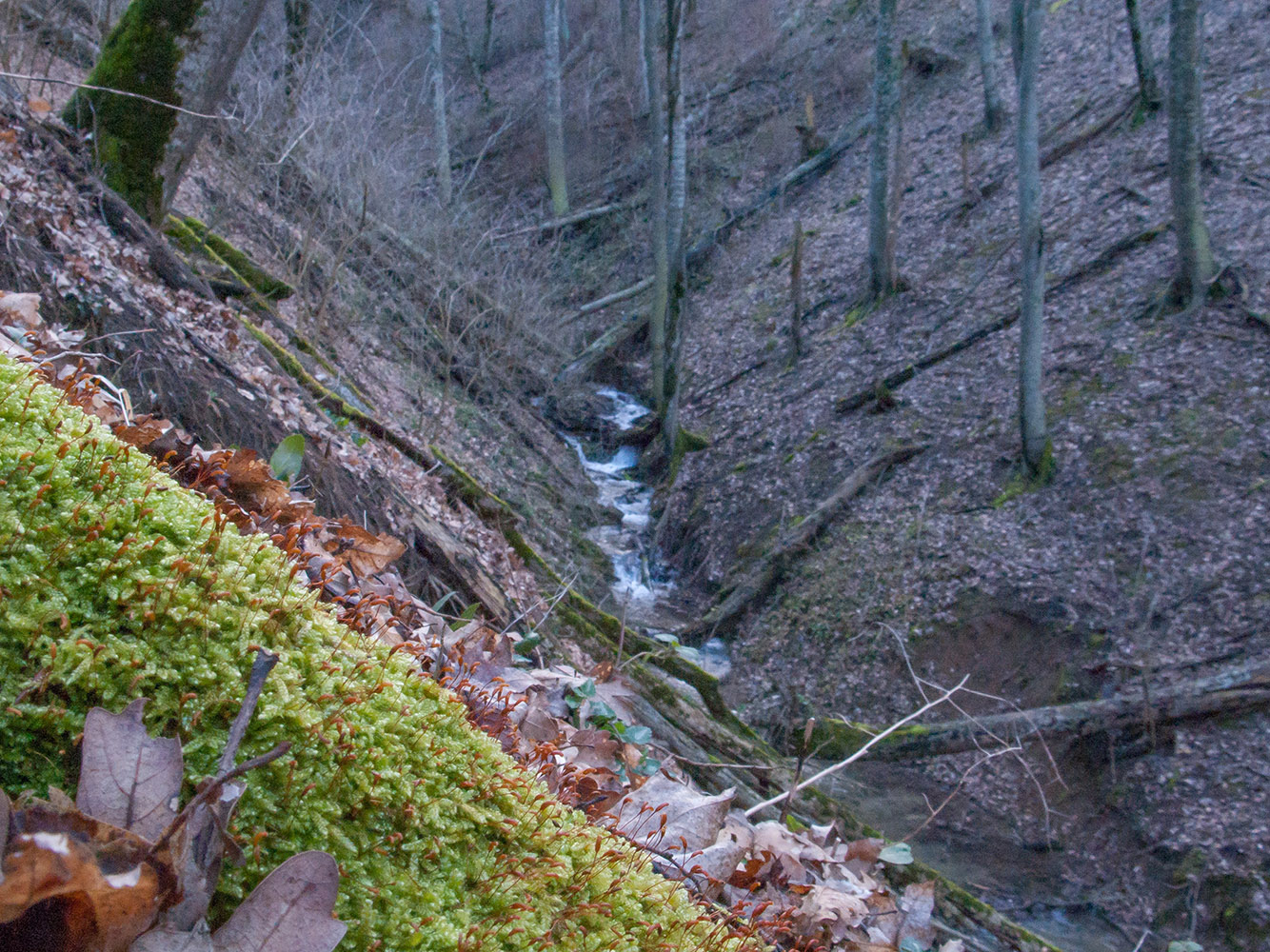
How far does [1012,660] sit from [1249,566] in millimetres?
2507

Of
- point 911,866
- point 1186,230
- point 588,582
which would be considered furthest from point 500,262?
point 911,866

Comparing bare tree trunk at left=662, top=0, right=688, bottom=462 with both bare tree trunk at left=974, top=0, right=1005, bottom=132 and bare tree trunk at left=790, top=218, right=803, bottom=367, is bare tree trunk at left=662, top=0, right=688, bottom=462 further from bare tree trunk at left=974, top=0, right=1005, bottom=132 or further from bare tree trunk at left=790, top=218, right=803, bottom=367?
bare tree trunk at left=974, top=0, right=1005, bottom=132

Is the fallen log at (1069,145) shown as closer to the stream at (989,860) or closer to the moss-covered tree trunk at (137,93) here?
the stream at (989,860)

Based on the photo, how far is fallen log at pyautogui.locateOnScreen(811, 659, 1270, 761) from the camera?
23.8ft

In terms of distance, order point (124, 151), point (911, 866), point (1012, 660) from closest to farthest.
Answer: point (911, 866), point (124, 151), point (1012, 660)

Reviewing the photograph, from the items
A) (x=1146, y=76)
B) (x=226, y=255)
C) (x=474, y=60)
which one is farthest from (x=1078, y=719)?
(x=474, y=60)

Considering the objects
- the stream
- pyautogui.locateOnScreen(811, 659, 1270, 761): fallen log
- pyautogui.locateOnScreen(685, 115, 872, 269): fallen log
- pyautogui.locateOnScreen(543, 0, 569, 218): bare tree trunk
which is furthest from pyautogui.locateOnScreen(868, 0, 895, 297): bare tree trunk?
pyautogui.locateOnScreen(543, 0, 569, 218): bare tree trunk

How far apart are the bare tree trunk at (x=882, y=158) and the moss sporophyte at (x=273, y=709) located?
15.0m

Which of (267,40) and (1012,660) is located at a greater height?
(267,40)

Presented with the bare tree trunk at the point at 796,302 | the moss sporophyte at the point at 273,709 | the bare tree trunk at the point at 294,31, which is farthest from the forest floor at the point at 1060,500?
the bare tree trunk at the point at 294,31

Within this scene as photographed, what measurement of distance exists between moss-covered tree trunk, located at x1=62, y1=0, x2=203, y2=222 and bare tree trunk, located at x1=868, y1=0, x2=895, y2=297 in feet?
38.7

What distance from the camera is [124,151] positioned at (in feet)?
19.4

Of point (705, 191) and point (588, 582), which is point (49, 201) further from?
point (705, 191)

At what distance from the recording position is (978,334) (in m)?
13.0
